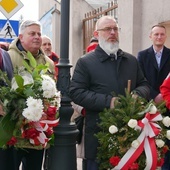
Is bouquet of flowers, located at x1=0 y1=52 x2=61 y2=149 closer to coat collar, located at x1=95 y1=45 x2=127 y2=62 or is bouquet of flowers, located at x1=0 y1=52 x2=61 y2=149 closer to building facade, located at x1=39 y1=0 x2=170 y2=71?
coat collar, located at x1=95 y1=45 x2=127 y2=62

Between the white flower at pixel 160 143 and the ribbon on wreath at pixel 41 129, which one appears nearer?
the ribbon on wreath at pixel 41 129

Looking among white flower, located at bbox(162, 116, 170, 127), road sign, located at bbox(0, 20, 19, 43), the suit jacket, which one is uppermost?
road sign, located at bbox(0, 20, 19, 43)

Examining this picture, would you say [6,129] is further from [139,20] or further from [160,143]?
[139,20]

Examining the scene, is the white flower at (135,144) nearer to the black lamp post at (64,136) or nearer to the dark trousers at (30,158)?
the black lamp post at (64,136)

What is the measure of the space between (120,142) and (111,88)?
24.8 inches

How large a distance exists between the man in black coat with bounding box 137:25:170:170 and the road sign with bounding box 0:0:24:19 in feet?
15.2

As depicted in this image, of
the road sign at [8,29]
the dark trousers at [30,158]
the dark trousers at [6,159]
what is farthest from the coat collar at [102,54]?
the road sign at [8,29]

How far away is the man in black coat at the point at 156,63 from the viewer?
5531 mm

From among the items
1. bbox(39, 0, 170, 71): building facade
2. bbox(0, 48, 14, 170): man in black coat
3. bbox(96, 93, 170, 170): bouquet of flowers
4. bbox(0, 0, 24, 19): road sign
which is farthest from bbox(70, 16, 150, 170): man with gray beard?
bbox(0, 0, 24, 19): road sign

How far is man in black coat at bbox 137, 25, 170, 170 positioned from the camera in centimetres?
553

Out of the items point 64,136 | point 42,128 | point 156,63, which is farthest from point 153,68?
point 42,128

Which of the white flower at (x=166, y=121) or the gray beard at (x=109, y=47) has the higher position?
the gray beard at (x=109, y=47)

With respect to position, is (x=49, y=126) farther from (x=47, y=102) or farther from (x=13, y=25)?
(x=13, y=25)

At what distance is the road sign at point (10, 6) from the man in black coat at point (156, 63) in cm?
462
